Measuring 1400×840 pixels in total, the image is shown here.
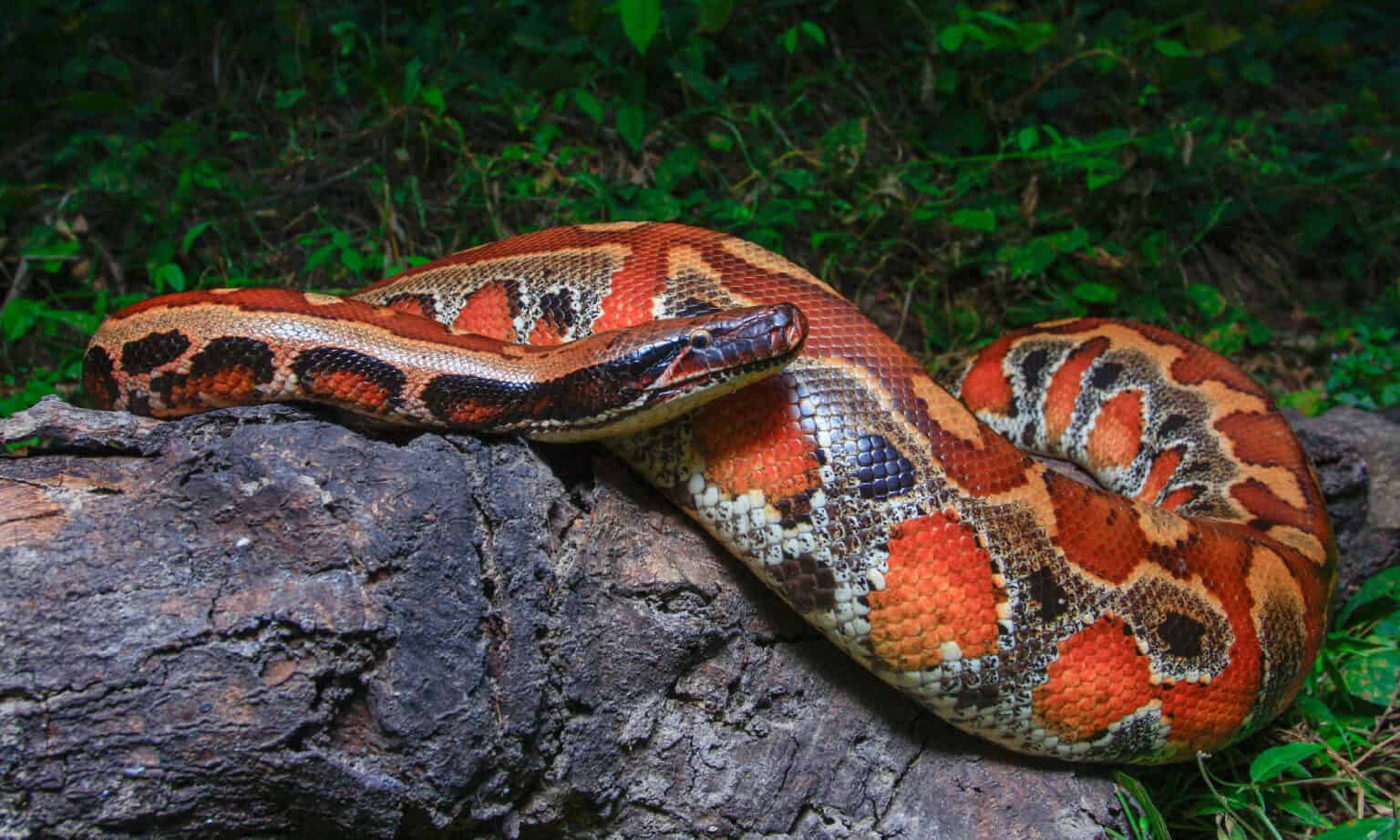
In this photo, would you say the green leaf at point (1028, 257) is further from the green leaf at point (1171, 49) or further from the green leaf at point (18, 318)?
the green leaf at point (18, 318)

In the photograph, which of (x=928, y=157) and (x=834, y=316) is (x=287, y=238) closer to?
(x=834, y=316)

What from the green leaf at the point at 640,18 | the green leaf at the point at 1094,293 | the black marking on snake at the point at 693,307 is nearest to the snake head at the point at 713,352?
the black marking on snake at the point at 693,307

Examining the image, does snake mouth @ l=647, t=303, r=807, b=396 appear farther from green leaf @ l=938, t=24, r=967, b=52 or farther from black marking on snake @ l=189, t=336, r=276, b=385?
green leaf @ l=938, t=24, r=967, b=52

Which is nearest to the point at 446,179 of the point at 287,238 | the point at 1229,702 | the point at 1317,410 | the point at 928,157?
the point at 287,238

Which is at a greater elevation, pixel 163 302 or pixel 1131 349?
pixel 163 302

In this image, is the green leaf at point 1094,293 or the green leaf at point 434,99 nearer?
the green leaf at point 434,99

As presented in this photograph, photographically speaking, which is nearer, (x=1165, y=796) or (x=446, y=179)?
(x=1165, y=796)

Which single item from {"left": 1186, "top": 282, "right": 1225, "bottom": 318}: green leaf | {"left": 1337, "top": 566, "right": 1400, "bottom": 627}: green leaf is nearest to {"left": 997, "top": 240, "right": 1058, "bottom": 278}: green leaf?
{"left": 1186, "top": 282, "right": 1225, "bottom": 318}: green leaf

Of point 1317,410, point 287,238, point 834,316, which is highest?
point 834,316
